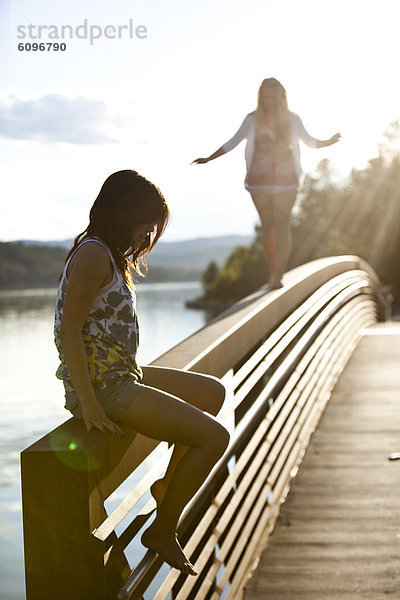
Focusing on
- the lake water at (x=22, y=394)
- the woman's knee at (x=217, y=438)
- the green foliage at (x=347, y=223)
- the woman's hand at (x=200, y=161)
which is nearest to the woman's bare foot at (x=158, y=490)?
the woman's knee at (x=217, y=438)

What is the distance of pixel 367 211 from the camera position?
2557 inches

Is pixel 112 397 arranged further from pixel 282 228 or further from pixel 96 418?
pixel 282 228

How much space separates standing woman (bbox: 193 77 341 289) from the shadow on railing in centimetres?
65

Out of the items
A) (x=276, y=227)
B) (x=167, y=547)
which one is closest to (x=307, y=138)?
(x=276, y=227)

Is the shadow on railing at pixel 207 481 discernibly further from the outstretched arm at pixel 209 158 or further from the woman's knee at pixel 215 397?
the outstretched arm at pixel 209 158

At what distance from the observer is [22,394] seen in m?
42.6

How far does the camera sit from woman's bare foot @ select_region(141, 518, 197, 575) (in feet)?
8.75

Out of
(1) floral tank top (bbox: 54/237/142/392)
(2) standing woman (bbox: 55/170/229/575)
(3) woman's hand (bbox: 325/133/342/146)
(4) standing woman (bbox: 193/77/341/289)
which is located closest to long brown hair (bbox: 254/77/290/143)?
(4) standing woman (bbox: 193/77/341/289)

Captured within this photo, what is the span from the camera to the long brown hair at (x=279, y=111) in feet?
21.5

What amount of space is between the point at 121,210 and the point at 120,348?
425 millimetres

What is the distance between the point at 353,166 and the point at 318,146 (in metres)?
76.2

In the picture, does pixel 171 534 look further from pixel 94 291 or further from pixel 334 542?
pixel 334 542

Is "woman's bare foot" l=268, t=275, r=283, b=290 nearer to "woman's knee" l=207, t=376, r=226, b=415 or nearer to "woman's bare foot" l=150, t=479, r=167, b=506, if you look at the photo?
"woman's knee" l=207, t=376, r=226, b=415

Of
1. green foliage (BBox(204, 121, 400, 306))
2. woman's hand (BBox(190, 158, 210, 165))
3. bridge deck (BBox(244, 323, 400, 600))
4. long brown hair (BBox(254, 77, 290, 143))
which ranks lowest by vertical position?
green foliage (BBox(204, 121, 400, 306))
